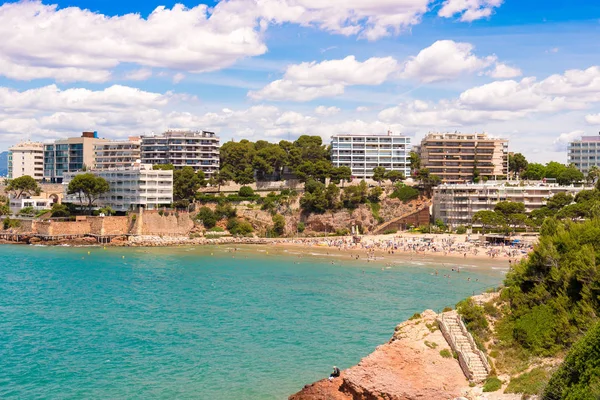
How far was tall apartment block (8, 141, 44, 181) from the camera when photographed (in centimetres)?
13912

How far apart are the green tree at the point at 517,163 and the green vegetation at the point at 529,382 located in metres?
108

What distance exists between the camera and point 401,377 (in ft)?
77.1

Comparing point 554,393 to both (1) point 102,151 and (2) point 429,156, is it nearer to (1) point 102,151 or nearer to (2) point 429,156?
(2) point 429,156

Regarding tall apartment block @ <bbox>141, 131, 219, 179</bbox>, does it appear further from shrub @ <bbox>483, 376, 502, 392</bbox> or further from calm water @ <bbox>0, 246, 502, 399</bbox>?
shrub @ <bbox>483, 376, 502, 392</bbox>

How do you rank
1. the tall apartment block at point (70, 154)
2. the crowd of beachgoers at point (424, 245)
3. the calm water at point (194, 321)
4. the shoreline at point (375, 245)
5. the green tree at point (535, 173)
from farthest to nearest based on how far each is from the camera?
the tall apartment block at point (70, 154), the green tree at point (535, 173), the crowd of beachgoers at point (424, 245), the shoreline at point (375, 245), the calm water at point (194, 321)

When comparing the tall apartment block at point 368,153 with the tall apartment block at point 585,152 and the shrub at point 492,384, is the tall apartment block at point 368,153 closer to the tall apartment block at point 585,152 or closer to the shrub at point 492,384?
the tall apartment block at point 585,152

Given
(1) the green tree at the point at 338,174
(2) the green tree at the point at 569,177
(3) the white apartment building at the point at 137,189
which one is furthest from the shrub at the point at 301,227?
(2) the green tree at the point at 569,177

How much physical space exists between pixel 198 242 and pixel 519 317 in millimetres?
67036

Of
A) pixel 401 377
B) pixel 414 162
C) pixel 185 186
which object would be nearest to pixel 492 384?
pixel 401 377

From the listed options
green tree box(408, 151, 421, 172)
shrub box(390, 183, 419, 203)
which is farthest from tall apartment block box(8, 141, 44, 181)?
shrub box(390, 183, 419, 203)

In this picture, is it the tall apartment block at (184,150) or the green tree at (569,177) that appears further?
the tall apartment block at (184,150)

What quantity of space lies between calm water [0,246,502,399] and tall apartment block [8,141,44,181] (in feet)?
241

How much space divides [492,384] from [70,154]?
400 ft

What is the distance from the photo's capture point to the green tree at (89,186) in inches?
3612
